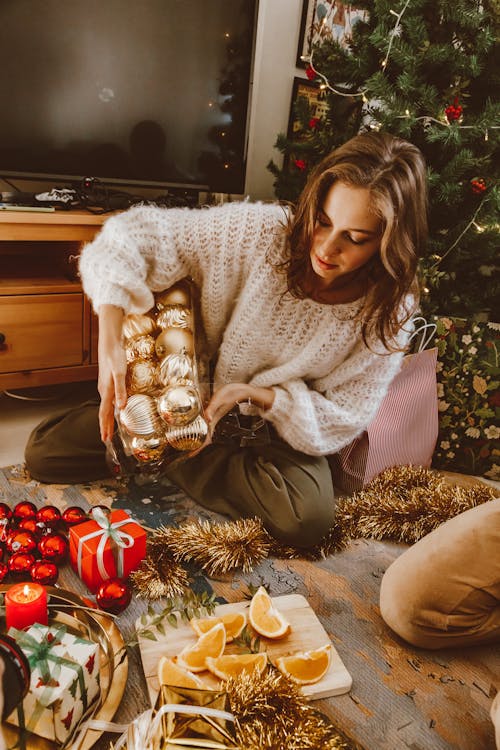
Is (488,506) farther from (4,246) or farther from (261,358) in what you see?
(4,246)

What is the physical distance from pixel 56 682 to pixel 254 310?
2.45 feet

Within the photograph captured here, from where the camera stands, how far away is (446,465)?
61.9 inches

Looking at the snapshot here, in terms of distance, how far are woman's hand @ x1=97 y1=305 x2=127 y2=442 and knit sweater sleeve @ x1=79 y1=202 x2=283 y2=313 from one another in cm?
3

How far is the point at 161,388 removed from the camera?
39.0 inches

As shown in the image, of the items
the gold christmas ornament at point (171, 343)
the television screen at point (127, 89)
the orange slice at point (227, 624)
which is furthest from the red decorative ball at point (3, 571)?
the television screen at point (127, 89)

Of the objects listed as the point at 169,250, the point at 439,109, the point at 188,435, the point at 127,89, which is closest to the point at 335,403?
the point at 188,435

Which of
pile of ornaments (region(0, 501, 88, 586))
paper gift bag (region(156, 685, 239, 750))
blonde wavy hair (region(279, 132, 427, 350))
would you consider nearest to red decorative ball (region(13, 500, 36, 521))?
pile of ornaments (region(0, 501, 88, 586))

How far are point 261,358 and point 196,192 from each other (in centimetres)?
80

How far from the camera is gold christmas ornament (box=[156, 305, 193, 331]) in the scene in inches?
41.7

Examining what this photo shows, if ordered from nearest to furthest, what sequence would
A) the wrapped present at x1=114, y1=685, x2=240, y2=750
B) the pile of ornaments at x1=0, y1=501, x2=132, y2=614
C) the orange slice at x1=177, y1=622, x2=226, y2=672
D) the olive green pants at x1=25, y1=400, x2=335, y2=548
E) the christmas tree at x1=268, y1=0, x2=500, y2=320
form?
the wrapped present at x1=114, y1=685, x2=240, y2=750 < the orange slice at x1=177, y1=622, x2=226, y2=672 < the pile of ornaments at x1=0, y1=501, x2=132, y2=614 < the olive green pants at x1=25, y1=400, x2=335, y2=548 < the christmas tree at x1=268, y1=0, x2=500, y2=320

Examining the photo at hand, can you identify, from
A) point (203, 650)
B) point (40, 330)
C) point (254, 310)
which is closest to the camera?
point (203, 650)

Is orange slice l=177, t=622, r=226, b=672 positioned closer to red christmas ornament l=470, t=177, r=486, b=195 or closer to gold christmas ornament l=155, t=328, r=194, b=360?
gold christmas ornament l=155, t=328, r=194, b=360

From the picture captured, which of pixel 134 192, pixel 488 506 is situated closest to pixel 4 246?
pixel 134 192

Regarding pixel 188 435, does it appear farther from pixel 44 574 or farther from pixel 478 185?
pixel 478 185
